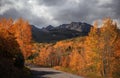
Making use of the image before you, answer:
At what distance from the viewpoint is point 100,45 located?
5216 cm

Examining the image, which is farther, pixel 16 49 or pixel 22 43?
pixel 22 43

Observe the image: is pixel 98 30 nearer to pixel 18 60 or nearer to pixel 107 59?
pixel 107 59

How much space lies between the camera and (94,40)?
51.9 m

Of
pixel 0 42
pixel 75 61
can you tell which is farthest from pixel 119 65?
pixel 75 61

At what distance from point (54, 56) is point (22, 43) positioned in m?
85.3

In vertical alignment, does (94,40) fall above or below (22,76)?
above

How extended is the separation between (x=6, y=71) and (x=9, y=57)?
7158 millimetres

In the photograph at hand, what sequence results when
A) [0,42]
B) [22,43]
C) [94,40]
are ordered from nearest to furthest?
1. [0,42]
2. [94,40]
3. [22,43]

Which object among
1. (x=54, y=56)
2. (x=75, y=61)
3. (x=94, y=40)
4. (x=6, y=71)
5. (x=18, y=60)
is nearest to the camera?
(x=6, y=71)

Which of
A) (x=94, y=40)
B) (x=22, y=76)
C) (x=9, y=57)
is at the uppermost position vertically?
(x=94, y=40)

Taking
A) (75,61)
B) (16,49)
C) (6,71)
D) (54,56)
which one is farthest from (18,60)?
(54,56)

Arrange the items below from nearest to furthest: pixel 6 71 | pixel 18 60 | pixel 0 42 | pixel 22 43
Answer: pixel 6 71 → pixel 0 42 → pixel 18 60 → pixel 22 43

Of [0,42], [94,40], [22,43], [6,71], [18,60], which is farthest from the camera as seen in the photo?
[22,43]

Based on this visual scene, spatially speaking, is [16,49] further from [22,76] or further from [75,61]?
[75,61]
